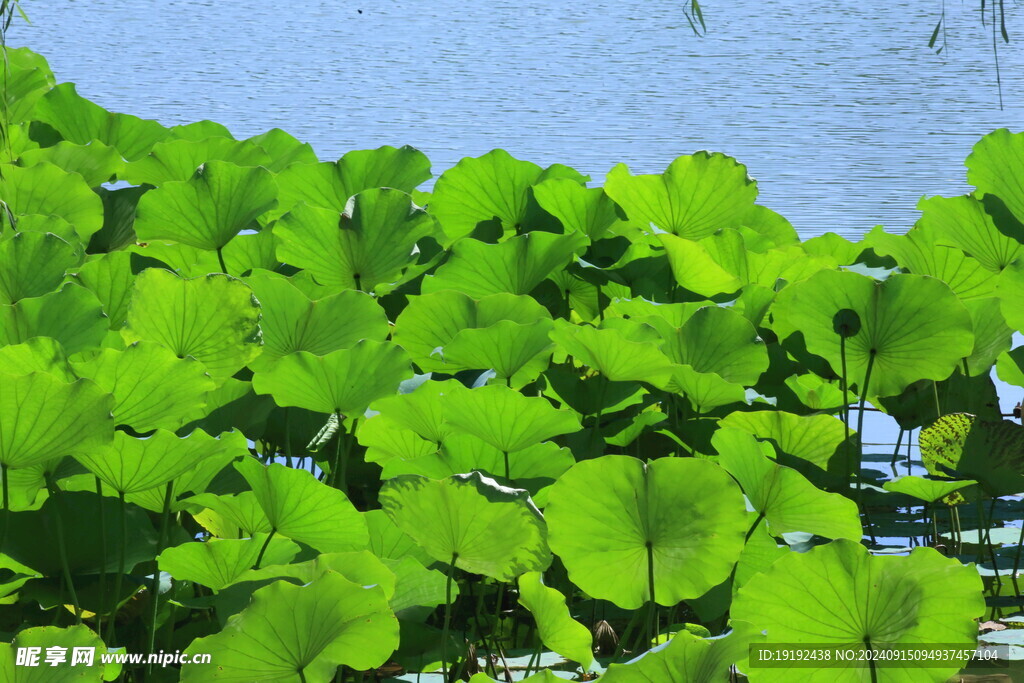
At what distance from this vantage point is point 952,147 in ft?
7.14

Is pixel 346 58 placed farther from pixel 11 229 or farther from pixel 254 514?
pixel 254 514

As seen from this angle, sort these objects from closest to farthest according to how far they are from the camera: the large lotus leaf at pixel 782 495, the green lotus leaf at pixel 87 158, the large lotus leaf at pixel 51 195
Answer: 1. the large lotus leaf at pixel 782 495
2. the large lotus leaf at pixel 51 195
3. the green lotus leaf at pixel 87 158

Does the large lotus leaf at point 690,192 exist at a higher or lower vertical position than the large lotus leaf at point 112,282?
higher

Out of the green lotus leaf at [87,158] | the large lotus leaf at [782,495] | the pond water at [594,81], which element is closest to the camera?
the large lotus leaf at [782,495]

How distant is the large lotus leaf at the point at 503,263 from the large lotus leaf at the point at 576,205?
97 millimetres

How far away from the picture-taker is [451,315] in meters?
0.64

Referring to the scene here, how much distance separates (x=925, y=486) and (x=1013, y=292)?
14 cm

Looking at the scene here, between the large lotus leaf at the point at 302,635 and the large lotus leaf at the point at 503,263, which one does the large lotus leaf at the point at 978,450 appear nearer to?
the large lotus leaf at the point at 503,263

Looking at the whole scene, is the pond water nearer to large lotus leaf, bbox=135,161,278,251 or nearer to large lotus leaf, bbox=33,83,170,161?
large lotus leaf, bbox=33,83,170,161

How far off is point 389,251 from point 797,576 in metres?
0.38

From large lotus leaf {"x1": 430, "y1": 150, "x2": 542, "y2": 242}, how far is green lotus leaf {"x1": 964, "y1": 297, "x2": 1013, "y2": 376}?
33 centimetres

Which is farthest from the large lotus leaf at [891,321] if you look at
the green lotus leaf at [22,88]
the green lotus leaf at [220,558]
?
the green lotus leaf at [22,88]

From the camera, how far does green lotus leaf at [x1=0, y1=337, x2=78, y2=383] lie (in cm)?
48

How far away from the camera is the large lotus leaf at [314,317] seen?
1.98ft
